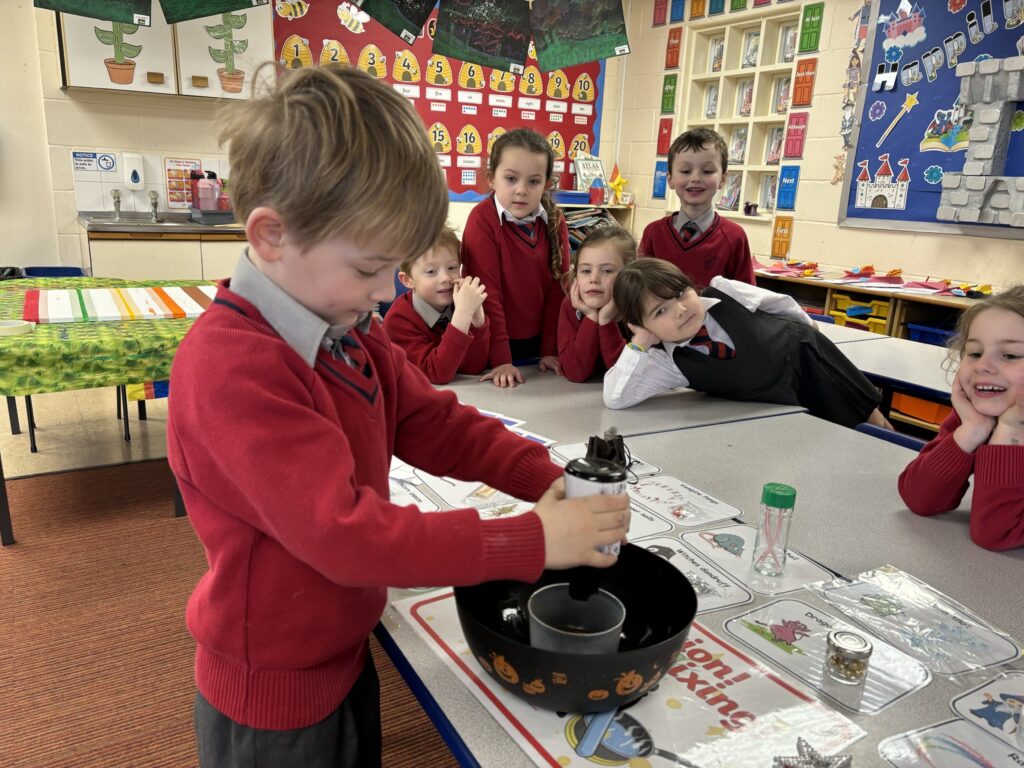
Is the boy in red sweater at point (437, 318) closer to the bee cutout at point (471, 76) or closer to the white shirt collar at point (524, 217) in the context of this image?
the white shirt collar at point (524, 217)

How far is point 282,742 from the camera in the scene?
77 centimetres

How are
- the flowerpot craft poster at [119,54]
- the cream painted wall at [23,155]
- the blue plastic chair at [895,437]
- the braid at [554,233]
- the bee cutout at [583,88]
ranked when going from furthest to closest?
the bee cutout at [583,88] < the cream painted wall at [23,155] < the flowerpot craft poster at [119,54] < the braid at [554,233] < the blue plastic chair at [895,437]

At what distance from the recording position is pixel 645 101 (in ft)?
19.3

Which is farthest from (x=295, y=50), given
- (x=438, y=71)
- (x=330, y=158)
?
(x=330, y=158)

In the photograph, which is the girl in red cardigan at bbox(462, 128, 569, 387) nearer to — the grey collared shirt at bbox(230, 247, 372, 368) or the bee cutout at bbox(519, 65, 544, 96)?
the grey collared shirt at bbox(230, 247, 372, 368)

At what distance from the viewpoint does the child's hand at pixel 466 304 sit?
1862 mm

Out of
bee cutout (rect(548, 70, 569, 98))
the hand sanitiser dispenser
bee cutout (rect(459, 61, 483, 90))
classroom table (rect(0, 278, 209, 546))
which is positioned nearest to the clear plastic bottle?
classroom table (rect(0, 278, 209, 546))

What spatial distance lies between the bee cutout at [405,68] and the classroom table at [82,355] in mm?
3436

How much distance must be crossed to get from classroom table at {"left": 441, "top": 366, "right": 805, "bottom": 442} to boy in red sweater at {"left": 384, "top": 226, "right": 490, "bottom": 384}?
7 cm

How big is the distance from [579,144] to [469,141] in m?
1.03

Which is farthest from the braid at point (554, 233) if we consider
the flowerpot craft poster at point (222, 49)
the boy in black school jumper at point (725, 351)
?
the flowerpot craft poster at point (222, 49)

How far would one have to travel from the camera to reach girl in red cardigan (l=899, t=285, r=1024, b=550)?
1.13 m

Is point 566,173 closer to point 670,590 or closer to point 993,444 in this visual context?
point 993,444

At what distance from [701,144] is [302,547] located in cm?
231
